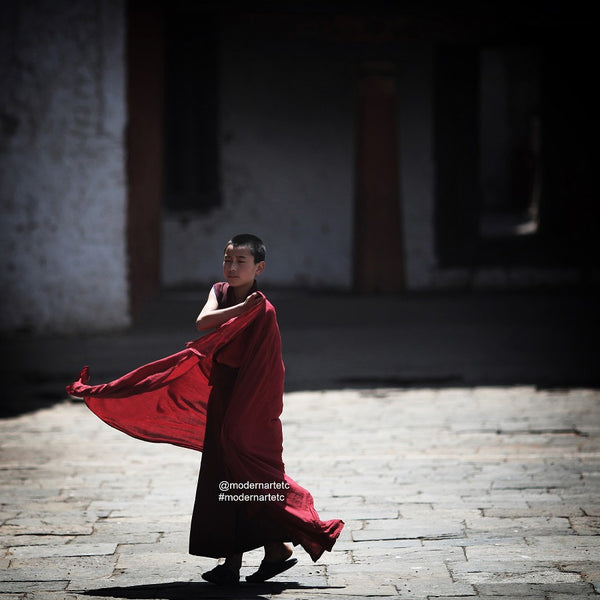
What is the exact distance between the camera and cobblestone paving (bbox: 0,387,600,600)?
428 centimetres

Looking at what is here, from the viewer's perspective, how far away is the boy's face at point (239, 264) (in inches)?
169

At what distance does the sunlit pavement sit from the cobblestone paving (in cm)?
1

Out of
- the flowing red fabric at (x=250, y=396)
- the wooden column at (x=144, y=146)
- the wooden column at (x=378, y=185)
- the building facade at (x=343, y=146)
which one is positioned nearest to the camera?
the flowing red fabric at (x=250, y=396)

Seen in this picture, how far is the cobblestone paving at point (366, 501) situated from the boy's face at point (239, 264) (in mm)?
1246

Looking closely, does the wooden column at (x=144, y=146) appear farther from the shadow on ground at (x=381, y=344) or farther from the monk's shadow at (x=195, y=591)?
the monk's shadow at (x=195, y=591)

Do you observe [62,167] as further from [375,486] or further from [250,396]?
[250,396]

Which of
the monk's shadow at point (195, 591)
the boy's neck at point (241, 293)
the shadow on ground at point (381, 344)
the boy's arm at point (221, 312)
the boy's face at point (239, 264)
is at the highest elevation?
the boy's face at point (239, 264)

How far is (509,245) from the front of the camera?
581 inches

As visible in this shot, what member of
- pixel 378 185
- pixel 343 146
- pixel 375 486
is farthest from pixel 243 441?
pixel 343 146

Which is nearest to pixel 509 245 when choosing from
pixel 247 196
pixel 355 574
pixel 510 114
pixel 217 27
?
pixel 247 196

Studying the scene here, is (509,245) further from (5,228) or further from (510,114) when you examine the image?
(510,114)

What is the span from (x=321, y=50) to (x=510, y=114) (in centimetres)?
1547

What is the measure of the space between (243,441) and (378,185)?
8.98 metres

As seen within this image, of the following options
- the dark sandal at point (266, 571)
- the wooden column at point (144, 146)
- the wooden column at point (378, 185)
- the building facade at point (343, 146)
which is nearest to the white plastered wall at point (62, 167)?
the wooden column at point (144, 146)
